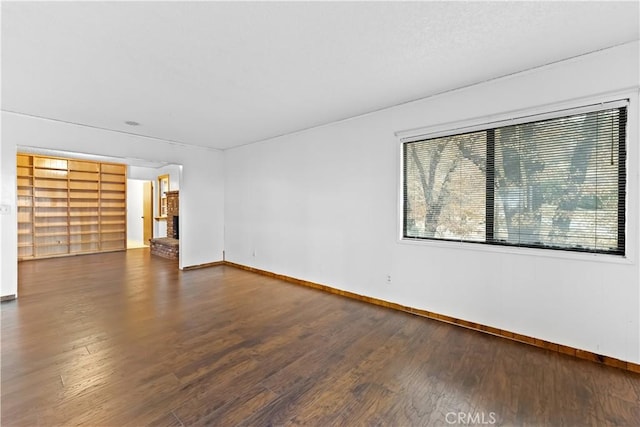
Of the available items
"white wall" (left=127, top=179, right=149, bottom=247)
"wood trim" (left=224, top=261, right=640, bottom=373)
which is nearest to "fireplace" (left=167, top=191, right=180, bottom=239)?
"white wall" (left=127, top=179, right=149, bottom=247)

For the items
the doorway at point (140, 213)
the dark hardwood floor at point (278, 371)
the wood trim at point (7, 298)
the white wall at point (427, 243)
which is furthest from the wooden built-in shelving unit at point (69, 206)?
the white wall at point (427, 243)

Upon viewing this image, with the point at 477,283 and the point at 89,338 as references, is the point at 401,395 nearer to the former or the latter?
the point at 477,283

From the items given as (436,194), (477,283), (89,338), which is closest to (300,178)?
(436,194)

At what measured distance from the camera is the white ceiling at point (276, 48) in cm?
177

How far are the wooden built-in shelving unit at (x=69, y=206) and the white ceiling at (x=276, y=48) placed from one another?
4.44 metres

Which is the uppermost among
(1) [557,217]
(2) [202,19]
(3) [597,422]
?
(2) [202,19]

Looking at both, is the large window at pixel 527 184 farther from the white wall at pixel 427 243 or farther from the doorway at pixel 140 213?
the doorway at pixel 140 213

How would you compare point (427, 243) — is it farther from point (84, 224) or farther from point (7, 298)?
point (84, 224)

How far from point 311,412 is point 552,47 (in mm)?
3222

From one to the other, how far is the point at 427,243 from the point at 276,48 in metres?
2.52

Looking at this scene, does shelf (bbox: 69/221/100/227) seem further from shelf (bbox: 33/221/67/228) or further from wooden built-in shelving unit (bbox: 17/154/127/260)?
shelf (bbox: 33/221/67/228)

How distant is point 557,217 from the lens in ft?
8.31

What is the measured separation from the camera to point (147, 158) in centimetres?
494

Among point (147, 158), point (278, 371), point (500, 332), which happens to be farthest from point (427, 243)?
point (147, 158)
